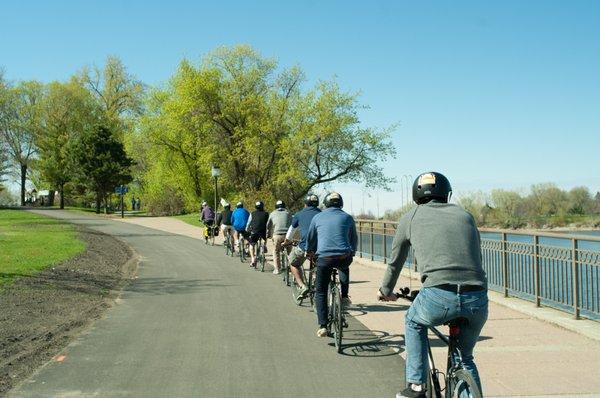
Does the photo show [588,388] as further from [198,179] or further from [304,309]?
[198,179]

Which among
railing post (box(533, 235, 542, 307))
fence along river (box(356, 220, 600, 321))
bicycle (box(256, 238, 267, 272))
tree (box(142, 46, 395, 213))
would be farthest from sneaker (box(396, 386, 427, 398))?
tree (box(142, 46, 395, 213))

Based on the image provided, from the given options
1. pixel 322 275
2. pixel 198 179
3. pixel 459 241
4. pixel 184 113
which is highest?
pixel 184 113

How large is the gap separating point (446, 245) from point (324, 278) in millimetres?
4135

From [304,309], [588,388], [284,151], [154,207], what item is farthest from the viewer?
[154,207]

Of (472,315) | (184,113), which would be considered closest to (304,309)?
(472,315)

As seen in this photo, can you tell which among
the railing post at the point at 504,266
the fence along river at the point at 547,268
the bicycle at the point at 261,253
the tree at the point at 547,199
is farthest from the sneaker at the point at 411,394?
the tree at the point at 547,199

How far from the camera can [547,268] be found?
9703mm

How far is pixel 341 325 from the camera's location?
7312mm

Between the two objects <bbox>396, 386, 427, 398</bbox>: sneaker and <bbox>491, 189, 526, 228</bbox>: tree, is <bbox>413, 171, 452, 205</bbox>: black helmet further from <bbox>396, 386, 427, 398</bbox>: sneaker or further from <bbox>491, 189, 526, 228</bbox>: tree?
<bbox>491, 189, 526, 228</bbox>: tree

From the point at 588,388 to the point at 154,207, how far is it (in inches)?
2225

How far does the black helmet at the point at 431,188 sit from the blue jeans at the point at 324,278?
148 inches

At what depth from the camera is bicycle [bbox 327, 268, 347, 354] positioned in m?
7.36

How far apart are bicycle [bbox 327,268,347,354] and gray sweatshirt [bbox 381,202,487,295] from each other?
337cm

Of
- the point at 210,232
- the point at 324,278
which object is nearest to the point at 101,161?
the point at 210,232
